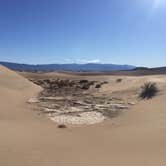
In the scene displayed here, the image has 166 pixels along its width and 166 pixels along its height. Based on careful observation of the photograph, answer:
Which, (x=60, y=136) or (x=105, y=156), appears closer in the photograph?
(x=105, y=156)

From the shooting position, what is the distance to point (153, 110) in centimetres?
1013

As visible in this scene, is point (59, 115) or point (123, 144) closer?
point (123, 144)

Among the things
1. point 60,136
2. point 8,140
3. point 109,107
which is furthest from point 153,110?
point 8,140

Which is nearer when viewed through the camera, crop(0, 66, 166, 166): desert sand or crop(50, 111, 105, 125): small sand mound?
crop(0, 66, 166, 166): desert sand

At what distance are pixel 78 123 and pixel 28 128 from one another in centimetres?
174

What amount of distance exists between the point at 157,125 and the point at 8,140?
4.44 metres

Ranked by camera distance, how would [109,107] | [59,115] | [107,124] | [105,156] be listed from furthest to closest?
[109,107]
[59,115]
[107,124]
[105,156]

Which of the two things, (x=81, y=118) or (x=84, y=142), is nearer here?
(x=84, y=142)

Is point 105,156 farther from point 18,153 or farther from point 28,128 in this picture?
point 28,128

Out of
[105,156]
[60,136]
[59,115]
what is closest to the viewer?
[105,156]

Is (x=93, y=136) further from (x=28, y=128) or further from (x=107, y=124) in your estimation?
(x=28, y=128)

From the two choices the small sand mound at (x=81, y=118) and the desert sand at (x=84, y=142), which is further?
the small sand mound at (x=81, y=118)

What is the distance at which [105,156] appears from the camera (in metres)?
5.31

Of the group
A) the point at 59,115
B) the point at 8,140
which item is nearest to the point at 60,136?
the point at 8,140
